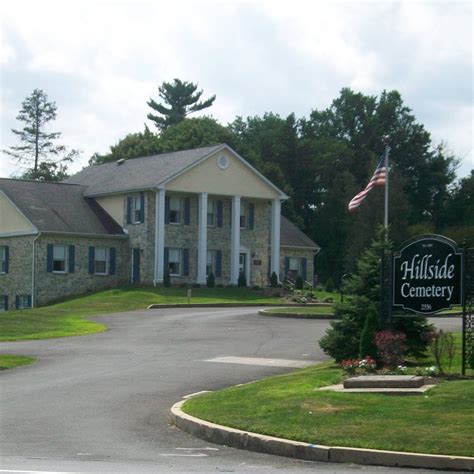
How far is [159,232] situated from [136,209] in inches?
85.3

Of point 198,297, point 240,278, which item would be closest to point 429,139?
point 240,278

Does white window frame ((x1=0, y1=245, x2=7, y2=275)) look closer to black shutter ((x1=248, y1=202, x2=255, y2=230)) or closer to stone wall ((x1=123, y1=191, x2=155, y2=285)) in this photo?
stone wall ((x1=123, y1=191, x2=155, y2=285))

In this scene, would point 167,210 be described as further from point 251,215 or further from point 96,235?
point 251,215

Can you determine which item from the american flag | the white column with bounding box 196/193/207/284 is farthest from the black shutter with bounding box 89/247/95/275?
the american flag

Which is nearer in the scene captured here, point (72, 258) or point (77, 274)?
point (72, 258)

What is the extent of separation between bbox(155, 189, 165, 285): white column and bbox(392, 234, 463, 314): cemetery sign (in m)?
36.8

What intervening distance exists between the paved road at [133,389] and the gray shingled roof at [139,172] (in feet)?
70.9

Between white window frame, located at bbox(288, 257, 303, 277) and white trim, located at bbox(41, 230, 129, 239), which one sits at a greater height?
white trim, located at bbox(41, 230, 129, 239)

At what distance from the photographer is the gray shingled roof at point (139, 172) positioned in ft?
186

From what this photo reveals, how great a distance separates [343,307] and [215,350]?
20.1 feet

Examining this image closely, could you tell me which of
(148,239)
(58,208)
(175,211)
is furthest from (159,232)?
(58,208)

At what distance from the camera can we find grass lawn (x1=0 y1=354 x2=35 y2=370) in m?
22.8

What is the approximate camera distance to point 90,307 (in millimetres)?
45625

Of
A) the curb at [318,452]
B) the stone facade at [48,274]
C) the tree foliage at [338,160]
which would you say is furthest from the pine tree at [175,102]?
the curb at [318,452]
